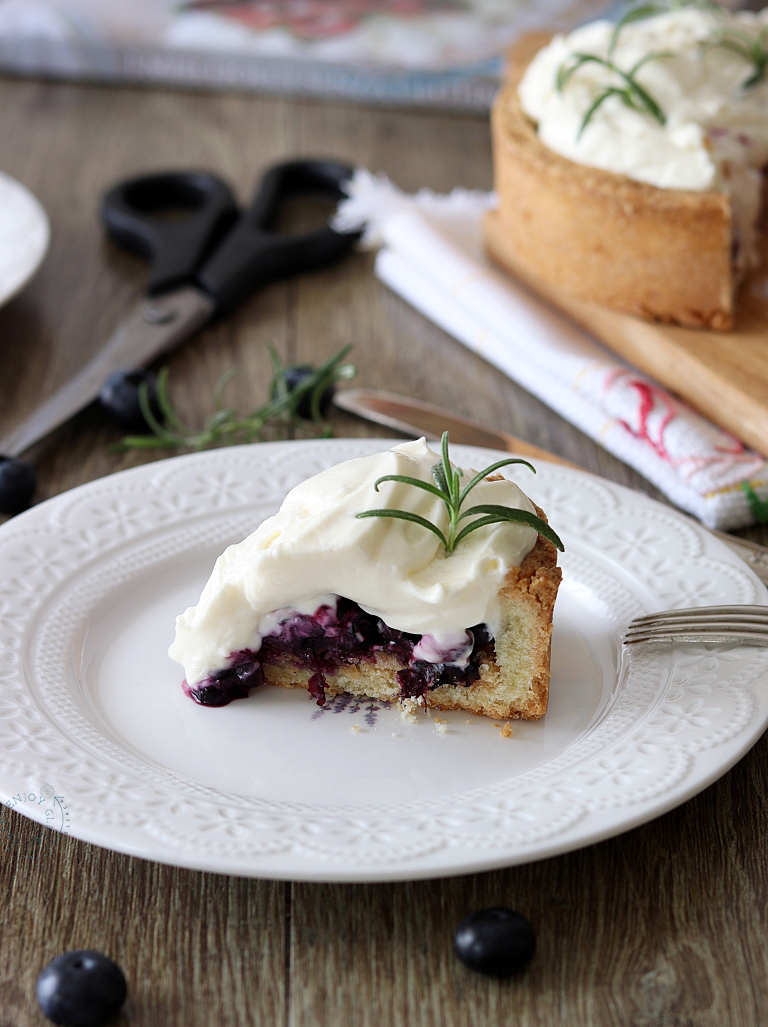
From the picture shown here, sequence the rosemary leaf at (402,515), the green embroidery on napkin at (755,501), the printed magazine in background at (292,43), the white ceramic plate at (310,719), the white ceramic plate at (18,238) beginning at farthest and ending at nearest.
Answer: the printed magazine in background at (292,43), the white ceramic plate at (18,238), the green embroidery on napkin at (755,501), the rosemary leaf at (402,515), the white ceramic plate at (310,719)

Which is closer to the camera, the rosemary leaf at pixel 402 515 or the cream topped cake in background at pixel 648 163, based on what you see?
the rosemary leaf at pixel 402 515

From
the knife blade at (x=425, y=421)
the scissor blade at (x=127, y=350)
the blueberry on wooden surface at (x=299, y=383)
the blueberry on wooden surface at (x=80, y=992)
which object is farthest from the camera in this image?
the blueberry on wooden surface at (x=299, y=383)

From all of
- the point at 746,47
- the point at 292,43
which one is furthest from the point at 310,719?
the point at 292,43

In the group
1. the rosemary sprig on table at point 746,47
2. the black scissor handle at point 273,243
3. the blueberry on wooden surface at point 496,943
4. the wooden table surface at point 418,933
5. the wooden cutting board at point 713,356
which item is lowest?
the wooden table surface at point 418,933

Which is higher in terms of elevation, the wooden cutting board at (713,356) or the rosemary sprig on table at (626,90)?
the rosemary sprig on table at (626,90)

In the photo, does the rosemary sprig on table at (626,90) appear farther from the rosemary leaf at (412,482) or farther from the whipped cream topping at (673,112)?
the rosemary leaf at (412,482)

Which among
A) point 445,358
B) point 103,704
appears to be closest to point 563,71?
point 445,358

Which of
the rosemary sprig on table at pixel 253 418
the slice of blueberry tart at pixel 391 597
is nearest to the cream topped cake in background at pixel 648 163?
the rosemary sprig on table at pixel 253 418
